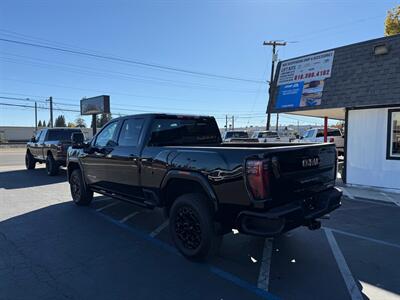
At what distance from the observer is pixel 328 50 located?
10.8 metres

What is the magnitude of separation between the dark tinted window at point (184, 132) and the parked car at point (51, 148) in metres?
7.70

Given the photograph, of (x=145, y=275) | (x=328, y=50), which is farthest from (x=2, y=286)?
(x=328, y=50)

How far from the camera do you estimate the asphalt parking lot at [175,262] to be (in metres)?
3.70

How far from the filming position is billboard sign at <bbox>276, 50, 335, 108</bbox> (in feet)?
35.3

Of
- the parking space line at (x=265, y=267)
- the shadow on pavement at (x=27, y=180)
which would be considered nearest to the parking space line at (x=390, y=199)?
the parking space line at (x=265, y=267)

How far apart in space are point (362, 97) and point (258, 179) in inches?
297

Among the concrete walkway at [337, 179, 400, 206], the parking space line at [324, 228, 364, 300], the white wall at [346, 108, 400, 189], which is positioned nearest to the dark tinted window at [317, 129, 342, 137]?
the white wall at [346, 108, 400, 189]

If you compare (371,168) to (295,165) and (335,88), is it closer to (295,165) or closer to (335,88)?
(335,88)

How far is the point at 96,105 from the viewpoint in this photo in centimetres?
2489

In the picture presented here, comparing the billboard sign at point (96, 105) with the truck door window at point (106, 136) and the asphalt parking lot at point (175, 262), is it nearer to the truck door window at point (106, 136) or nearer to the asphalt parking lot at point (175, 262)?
the truck door window at point (106, 136)

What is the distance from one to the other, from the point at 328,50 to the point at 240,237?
7.83 metres

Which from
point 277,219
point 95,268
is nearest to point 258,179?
point 277,219

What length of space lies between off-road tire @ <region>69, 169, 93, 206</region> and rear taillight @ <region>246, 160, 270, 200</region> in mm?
4943

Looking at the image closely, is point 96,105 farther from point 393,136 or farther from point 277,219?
point 277,219
